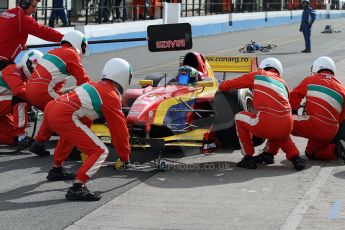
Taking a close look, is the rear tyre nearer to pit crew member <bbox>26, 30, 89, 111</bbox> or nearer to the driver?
the driver

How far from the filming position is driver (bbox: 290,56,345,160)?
8977 mm

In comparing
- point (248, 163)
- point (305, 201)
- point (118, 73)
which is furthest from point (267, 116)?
point (118, 73)

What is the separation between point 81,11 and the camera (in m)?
25.8

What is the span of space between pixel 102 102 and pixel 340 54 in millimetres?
19171

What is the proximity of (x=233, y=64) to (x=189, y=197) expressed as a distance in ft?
13.9

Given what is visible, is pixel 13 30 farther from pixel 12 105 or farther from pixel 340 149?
pixel 340 149

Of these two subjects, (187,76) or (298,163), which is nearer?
(298,163)

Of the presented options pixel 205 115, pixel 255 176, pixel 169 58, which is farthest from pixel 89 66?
pixel 255 176

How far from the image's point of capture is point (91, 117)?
7.64 meters

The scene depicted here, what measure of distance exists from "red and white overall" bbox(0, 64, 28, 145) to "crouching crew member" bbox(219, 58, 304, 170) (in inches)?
120

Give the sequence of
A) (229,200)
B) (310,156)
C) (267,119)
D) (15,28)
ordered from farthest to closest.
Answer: (15,28) → (310,156) → (267,119) → (229,200)

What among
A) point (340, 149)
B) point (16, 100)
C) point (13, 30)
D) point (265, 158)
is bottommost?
point (265, 158)

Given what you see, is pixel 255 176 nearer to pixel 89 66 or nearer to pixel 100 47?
pixel 89 66

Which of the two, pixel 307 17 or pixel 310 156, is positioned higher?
pixel 307 17
